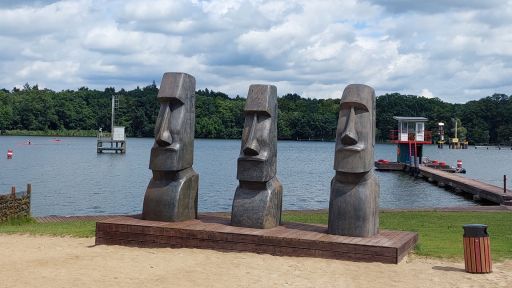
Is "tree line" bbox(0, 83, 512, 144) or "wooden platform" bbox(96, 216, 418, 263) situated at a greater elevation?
"tree line" bbox(0, 83, 512, 144)

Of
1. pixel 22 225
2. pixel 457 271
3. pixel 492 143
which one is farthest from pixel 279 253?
pixel 492 143

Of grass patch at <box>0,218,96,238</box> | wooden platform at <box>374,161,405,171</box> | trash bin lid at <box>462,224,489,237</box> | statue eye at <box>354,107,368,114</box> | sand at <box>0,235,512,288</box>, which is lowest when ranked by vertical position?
grass patch at <box>0,218,96,238</box>

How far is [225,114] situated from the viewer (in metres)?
129

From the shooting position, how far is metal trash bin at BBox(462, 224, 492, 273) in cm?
1027

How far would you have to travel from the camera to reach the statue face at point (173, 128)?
12938mm

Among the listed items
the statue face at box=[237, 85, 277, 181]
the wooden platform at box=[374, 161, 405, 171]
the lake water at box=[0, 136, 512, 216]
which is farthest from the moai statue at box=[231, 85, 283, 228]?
the wooden platform at box=[374, 161, 405, 171]

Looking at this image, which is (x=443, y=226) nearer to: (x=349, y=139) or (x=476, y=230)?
(x=349, y=139)

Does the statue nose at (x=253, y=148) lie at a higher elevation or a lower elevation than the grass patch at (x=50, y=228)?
higher

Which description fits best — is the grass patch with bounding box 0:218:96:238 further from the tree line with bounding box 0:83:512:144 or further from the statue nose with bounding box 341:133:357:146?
the tree line with bounding box 0:83:512:144

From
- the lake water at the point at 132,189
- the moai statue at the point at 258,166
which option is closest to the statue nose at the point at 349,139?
the moai statue at the point at 258,166

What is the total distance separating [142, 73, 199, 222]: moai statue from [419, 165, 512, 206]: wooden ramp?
17006mm

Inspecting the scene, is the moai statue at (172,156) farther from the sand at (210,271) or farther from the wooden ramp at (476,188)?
the wooden ramp at (476,188)

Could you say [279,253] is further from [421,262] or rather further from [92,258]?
[92,258]

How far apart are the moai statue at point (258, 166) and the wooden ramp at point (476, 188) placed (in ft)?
53.9
